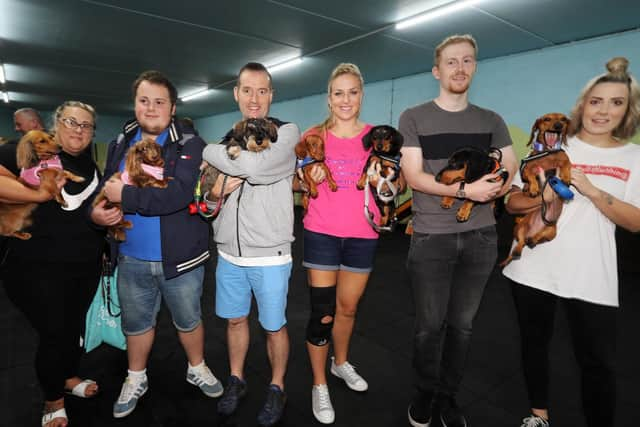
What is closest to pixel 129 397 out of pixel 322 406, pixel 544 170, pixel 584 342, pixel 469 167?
pixel 322 406

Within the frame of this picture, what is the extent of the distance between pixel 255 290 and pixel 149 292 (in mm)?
707

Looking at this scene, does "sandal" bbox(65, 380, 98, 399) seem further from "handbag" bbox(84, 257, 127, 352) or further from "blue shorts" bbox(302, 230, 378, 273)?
"blue shorts" bbox(302, 230, 378, 273)

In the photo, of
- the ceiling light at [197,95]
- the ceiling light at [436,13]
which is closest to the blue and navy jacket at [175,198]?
the ceiling light at [436,13]

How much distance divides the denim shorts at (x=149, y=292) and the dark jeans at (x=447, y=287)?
1.40 metres

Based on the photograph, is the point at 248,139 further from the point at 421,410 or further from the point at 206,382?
the point at 421,410

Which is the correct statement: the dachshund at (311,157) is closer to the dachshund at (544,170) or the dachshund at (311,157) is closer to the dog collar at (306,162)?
the dog collar at (306,162)

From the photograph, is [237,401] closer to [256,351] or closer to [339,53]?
[256,351]

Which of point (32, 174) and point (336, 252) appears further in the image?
point (336, 252)

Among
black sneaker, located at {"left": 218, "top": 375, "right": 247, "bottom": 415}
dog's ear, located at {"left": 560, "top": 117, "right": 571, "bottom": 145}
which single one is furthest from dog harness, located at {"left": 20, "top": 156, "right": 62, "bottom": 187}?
dog's ear, located at {"left": 560, "top": 117, "right": 571, "bottom": 145}

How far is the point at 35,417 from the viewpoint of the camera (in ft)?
7.44

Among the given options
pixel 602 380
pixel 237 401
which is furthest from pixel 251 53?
pixel 602 380

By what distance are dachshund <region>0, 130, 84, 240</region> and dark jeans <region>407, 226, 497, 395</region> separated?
83.2 inches

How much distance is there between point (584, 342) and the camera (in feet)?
5.56

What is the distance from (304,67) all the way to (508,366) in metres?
7.17
